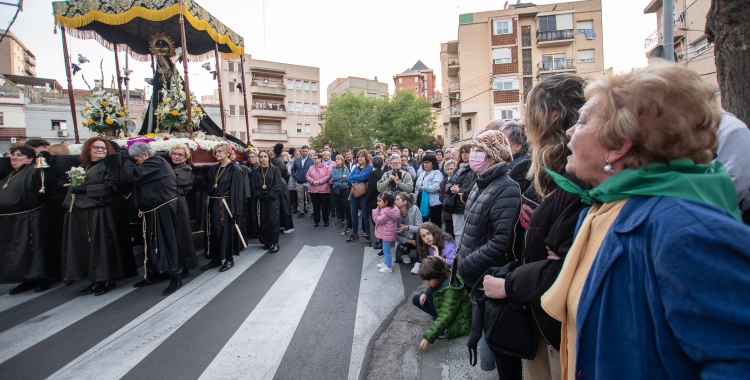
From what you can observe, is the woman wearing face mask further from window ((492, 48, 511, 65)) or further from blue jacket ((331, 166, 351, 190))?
window ((492, 48, 511, 65))

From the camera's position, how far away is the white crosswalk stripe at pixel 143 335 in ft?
11.1

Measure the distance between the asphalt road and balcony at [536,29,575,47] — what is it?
113ft

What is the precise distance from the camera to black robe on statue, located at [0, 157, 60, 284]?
5.43 m

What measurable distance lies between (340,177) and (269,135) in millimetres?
Result: 37257

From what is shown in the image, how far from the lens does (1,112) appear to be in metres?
32.7

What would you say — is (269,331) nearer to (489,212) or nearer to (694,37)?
(489,212)

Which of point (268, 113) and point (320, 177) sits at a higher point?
point (268, 113)

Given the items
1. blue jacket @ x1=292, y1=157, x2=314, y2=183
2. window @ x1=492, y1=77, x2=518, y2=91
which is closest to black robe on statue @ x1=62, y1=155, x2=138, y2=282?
blue jacket @ x1=292, y1=157, x2=314, y2=183

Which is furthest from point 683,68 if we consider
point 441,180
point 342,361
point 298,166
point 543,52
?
point 543,52

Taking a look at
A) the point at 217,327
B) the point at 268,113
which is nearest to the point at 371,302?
the point at 217,327

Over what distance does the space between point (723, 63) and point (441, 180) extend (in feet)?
14.9

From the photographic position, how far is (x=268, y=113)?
4397 cm

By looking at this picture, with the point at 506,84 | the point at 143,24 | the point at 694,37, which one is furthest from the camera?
the point at 506,84

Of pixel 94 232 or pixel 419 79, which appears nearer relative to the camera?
pixel 94 232
